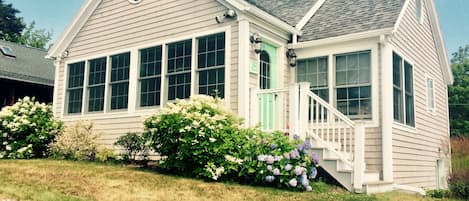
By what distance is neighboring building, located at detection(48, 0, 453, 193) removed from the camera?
8727 millimetres

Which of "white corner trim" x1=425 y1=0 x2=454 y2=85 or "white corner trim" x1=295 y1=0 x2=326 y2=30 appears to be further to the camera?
"white corner trim" x1=425 y1=0 x2=454 y2=85

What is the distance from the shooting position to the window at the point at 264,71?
956cm

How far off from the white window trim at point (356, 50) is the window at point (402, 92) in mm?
706

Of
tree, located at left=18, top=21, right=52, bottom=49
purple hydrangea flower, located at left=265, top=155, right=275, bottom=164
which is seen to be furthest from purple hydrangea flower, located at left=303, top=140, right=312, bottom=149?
tree, located at left=18, top=21, right=52, bottom=49

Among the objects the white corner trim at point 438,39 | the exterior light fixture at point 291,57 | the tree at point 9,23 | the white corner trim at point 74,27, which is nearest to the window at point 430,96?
the white corner trim at point 438,39

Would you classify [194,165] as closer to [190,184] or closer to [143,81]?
[190,184]

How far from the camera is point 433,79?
1288 cm

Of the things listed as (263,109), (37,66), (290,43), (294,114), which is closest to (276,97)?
(263,109)

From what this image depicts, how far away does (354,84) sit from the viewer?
9.34 meters

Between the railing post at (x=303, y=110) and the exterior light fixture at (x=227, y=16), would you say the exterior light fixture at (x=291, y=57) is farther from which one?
the railing post at (x=303, y=110)

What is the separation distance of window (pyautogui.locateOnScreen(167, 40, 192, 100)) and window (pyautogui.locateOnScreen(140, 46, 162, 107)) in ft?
1.19

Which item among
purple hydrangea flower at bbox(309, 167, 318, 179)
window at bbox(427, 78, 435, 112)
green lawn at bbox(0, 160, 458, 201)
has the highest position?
window at bbox(427, 78, 435, 112)

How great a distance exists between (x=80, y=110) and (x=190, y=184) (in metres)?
6.59

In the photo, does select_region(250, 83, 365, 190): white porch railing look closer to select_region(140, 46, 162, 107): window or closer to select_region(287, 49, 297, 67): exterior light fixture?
select_region(287, 49, 297, 67): exterior light fixture
